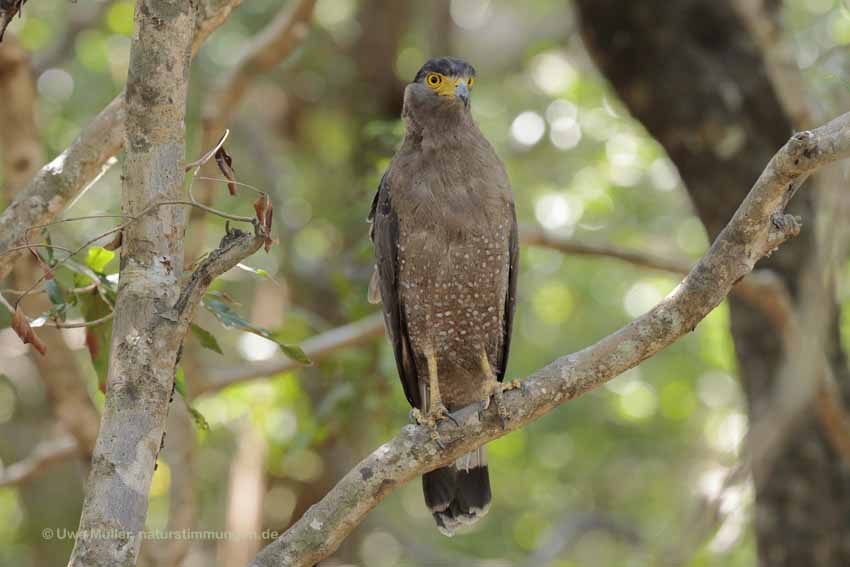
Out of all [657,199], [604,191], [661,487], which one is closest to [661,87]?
[604,191]

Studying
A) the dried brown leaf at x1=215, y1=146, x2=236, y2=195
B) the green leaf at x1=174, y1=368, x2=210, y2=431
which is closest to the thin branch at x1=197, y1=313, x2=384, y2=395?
the green leaf at x1=174, y1=368, x2=210, y2=431

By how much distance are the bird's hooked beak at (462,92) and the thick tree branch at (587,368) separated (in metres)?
1.76

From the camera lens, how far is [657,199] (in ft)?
37.8

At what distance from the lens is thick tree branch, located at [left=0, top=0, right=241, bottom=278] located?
12.9 ft

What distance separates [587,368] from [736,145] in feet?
11.4

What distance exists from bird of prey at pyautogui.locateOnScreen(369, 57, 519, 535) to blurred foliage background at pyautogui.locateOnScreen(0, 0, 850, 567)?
193 cm

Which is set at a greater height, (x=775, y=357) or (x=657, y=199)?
(x=657, y=199)

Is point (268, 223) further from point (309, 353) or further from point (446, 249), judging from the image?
point (309, 353)

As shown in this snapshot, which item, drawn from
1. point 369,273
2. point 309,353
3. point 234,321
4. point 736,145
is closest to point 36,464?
point 309,353

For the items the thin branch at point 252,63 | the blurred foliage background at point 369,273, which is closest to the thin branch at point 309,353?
the blurred foliage background at point 369,273

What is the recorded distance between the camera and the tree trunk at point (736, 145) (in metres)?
6.30

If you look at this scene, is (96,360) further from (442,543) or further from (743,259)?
(442,543)

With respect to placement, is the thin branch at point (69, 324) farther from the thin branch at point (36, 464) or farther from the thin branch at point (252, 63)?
the thin branch at point (36, 464)

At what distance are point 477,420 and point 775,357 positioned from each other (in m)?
3.22
